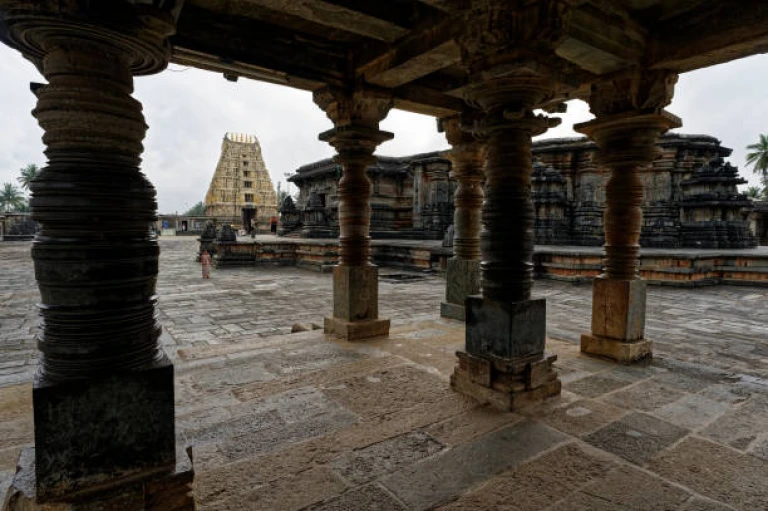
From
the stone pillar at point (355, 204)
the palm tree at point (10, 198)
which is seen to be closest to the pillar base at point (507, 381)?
the stone pillar at point (355, 204)

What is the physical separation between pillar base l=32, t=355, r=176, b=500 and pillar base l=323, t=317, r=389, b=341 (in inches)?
122

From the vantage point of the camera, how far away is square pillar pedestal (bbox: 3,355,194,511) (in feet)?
5.45

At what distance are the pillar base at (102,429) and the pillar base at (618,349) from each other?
14.0ft

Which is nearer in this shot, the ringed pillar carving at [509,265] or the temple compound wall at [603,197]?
the ringed pillar carving at [509,265]

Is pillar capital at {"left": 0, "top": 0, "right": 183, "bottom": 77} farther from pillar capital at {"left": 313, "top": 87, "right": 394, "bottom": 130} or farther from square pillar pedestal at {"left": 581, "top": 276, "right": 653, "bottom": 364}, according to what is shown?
square pillar pedestal at {"left": 581, "top": 276, "right": 653, "bottom": 364}

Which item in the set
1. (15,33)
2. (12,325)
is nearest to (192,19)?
(15,33)

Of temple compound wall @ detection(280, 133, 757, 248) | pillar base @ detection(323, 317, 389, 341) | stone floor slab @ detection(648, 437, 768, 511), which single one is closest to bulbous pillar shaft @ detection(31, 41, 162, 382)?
stone floor slab @ detection(648, 437, 768, 511)

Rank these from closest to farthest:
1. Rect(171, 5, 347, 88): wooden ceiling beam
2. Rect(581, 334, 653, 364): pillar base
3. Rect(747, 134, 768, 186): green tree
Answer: Rect(171, 5, 347, 88): wooden ceiling beam, Rect(581, 334, 653, 364): pillar base, Rect(747, 134, 768, 186): green tree

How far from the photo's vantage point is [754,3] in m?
3.31

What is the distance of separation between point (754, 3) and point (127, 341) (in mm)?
5253

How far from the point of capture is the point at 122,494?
177cm

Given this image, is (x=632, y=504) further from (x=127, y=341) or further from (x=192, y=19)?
(x=192, y=19)

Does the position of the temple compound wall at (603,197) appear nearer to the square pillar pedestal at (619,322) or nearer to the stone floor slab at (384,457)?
the square pillar pedestal at (619,322)

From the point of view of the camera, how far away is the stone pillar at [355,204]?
4.95 m
